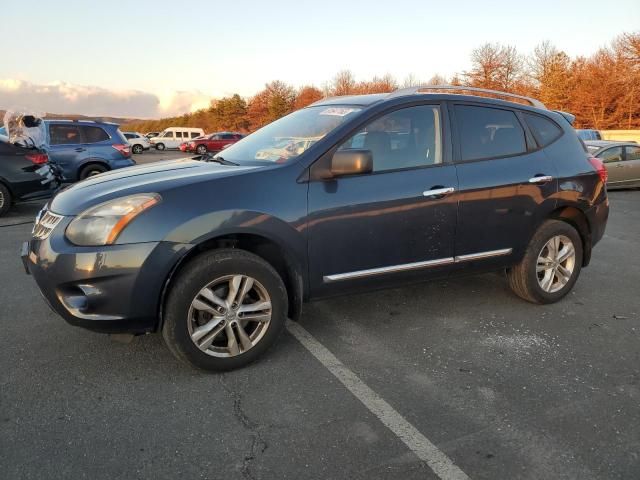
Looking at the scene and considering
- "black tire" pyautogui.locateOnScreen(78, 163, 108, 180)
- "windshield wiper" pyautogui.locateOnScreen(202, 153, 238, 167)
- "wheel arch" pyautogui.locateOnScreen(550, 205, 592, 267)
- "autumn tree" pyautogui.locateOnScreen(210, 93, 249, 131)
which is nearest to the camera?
"windshield wiper" pyautogui.locateOnScreen(202, 153, 238, 167)

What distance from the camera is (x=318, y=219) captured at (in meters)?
3.21

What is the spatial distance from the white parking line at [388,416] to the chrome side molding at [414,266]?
0.52 metres

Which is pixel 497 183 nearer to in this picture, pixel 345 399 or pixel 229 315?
pixel 345 399

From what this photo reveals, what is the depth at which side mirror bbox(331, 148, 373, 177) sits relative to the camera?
3150 mm

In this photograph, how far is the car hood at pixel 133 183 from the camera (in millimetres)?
2949

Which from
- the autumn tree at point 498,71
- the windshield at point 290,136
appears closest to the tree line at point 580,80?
the autumn tree at point 498,71

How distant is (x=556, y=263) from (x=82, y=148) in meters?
9.76

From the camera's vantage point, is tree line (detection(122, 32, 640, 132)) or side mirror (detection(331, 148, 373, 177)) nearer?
side mirror (detection(331, 148, 373, 177))

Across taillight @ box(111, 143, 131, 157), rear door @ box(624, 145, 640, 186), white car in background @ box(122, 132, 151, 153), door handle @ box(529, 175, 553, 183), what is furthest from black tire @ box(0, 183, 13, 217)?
white car in background @ box(122, 132, 151, 153)

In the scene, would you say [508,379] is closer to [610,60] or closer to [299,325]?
[299,325]

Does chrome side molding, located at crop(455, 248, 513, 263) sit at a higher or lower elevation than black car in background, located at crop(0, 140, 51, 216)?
lower

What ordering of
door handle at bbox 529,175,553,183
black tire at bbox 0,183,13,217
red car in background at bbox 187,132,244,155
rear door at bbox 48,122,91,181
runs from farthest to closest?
1. red car in background at bbox 187,132,244,155
2. rear door at bbox 48,122,91,181
3. black tire at bbox 0,183,13,217
4. door handle at bbox 529,175,553,183

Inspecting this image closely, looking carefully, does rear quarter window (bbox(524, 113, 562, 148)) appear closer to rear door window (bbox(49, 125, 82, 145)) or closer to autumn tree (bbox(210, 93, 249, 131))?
rear door window (bbox(49, 125, 82, 145))

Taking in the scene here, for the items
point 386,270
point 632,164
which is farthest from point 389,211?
point 632,164
